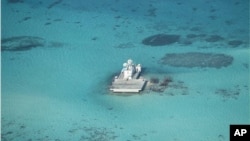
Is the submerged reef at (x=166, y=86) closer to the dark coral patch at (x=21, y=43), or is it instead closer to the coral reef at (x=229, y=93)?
the coral reef at (x=229, y=93)

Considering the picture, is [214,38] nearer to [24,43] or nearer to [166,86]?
[166,86]

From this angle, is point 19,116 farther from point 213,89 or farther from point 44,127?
point 213,89

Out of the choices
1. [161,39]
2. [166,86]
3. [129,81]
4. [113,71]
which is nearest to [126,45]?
[161,39]

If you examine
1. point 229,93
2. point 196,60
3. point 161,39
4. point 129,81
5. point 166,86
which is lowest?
point 229,93

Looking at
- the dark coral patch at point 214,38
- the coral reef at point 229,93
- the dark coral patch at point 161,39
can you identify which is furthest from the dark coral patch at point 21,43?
the coral reef at point 229,93

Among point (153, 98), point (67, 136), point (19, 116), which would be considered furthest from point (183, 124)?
point (19, 116)
